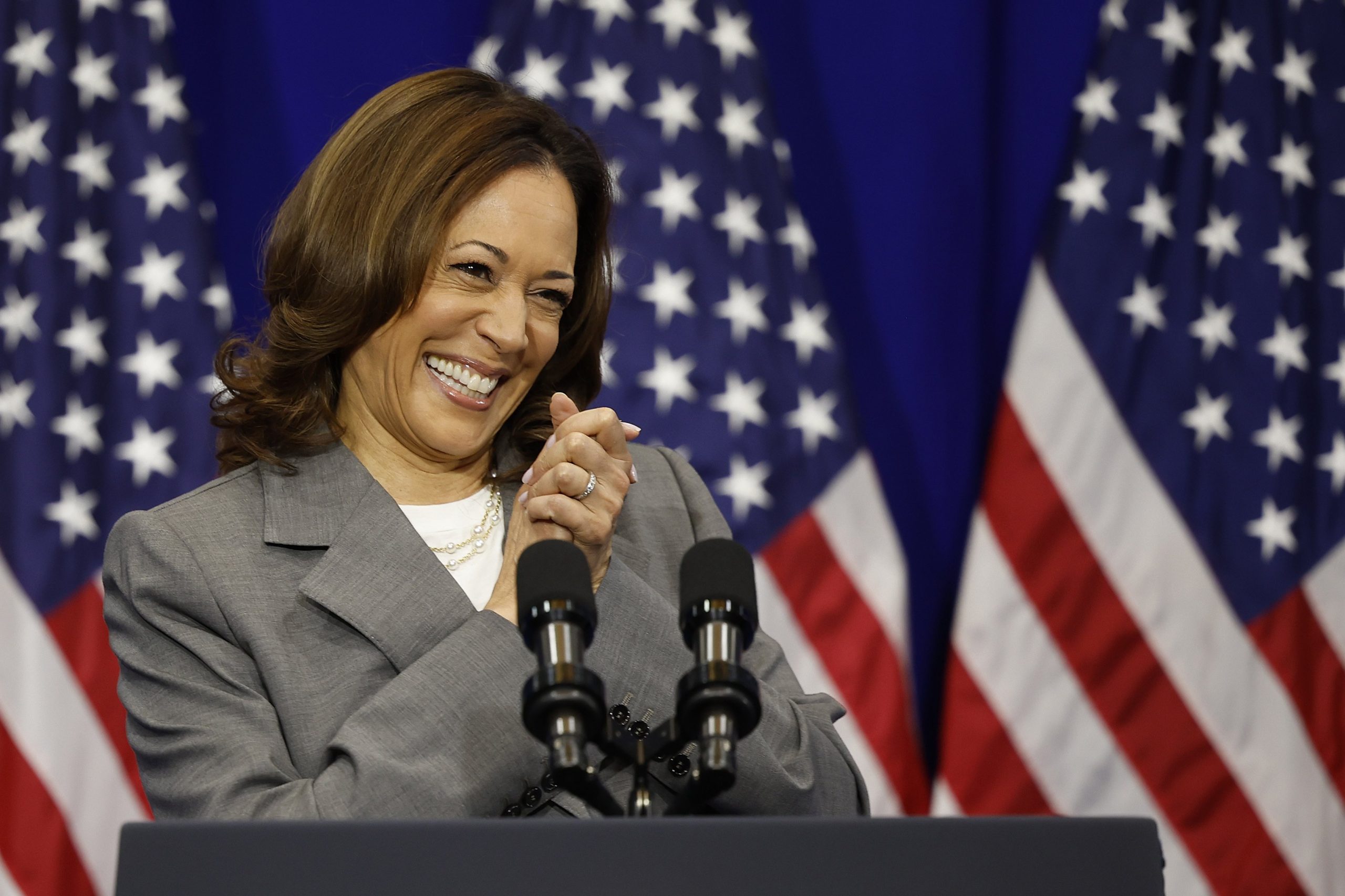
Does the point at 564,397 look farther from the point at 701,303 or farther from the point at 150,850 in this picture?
the point at 701,303

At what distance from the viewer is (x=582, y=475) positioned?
1527mm

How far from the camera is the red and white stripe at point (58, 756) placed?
2.55 meters

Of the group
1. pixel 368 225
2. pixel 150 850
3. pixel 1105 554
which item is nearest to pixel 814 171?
pixel 1105 554

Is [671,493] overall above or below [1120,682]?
below

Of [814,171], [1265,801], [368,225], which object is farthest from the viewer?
[814,171]

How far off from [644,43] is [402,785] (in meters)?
1.99

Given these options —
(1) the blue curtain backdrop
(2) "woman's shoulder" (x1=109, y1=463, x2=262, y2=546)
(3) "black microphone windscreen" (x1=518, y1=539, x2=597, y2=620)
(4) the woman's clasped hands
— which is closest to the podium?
(3) "black microphone windscreen" (x1=518, y1=539, x2=597, y2=620)

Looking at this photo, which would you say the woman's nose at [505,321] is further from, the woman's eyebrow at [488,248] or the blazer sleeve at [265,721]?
the blazer sleeve at [265,721]

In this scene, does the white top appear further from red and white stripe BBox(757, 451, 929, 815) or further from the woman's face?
red and white stripe BBox(757, 451, 929, 815)

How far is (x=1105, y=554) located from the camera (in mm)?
2893

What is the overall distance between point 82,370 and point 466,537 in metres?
1.30

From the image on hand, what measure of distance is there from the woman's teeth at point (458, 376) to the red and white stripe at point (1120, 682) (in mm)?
1461

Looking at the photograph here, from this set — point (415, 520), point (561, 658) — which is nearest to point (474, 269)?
point (415, 520)

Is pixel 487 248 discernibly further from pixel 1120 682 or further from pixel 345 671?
pixel 1120 682
